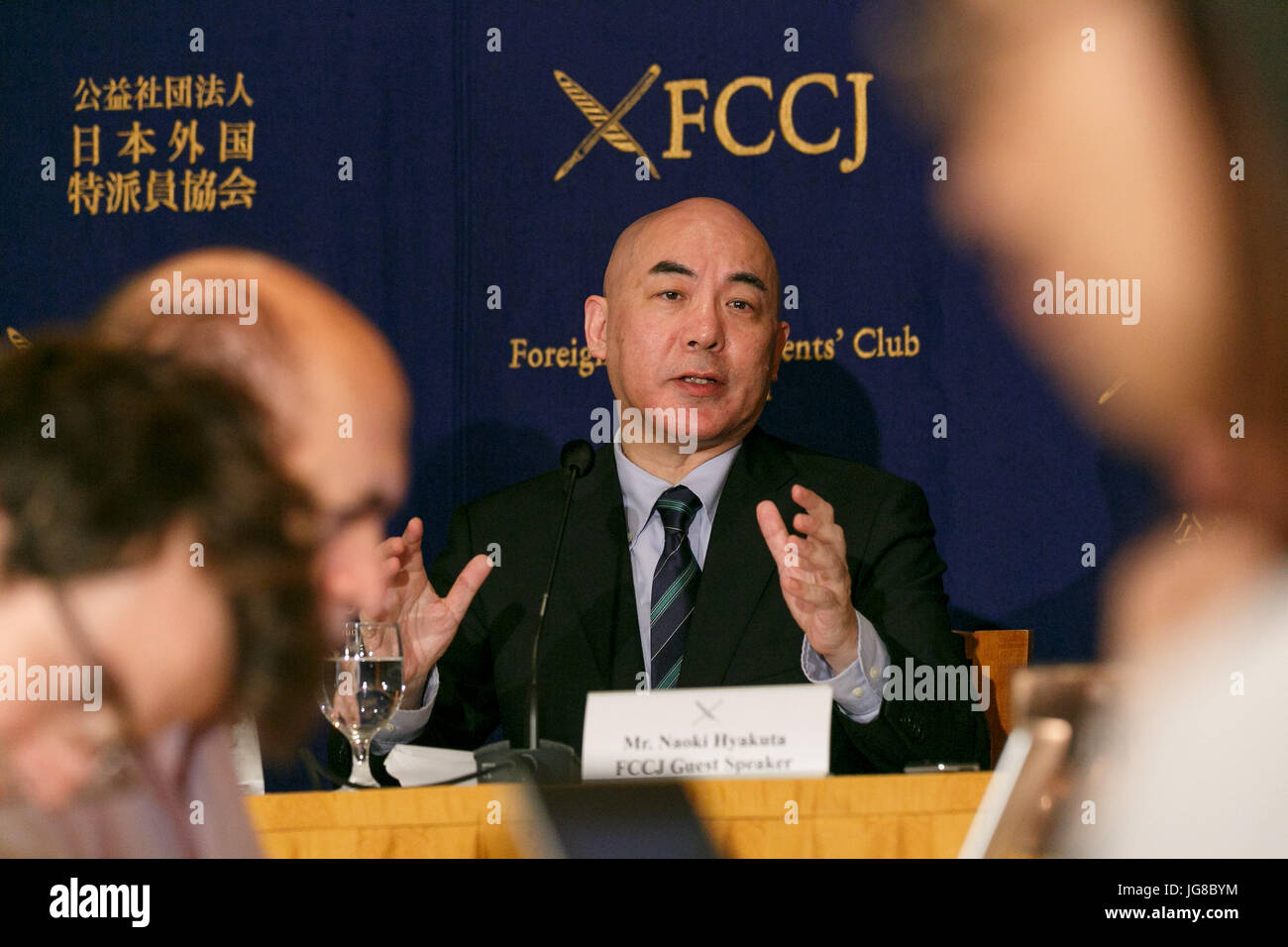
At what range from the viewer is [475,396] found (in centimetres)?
325

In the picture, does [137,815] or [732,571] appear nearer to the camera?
[137,815]

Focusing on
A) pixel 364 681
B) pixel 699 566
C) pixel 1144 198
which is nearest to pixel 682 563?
pixel 699 566

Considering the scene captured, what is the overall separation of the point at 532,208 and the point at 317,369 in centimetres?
68

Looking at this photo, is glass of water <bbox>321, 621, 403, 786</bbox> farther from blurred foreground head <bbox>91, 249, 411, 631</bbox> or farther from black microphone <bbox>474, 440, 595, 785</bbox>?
blurred foreground head <bbox>91, 249, 411, 631</bbox>

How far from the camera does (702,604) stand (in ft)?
7.82

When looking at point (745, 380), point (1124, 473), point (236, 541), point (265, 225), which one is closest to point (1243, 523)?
point (1124, 473)

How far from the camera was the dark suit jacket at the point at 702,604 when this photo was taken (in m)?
2.33

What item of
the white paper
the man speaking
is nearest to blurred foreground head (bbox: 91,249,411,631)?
the man speaking

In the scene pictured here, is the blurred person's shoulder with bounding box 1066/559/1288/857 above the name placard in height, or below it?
below

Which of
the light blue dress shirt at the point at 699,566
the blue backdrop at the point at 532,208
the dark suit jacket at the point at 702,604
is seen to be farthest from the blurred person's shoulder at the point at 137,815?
the blue backdrop at the point at 532,208

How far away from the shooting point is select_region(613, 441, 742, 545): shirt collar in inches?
101

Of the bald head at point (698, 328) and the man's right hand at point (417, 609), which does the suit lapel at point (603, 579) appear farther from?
the man's right hand at point (417, 609)

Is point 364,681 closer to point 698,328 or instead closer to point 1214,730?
point 698,328

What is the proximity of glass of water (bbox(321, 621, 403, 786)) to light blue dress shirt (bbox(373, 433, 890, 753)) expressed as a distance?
0.83ft
